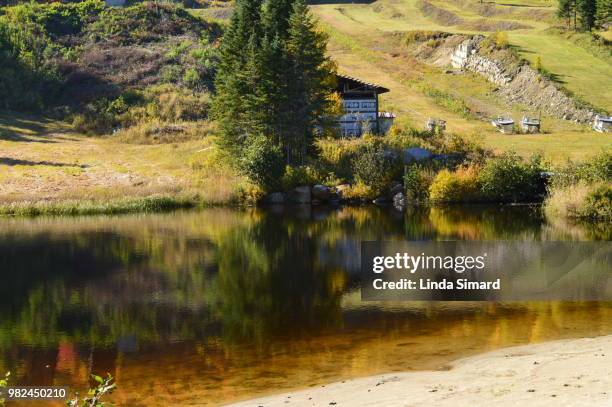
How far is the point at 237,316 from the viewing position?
89.4 ft

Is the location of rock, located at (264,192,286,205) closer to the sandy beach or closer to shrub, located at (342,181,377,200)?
shrub, located at (342,181,377,200)

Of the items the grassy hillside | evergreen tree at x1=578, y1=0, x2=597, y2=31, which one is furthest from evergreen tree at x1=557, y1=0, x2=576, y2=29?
the grassy hillside

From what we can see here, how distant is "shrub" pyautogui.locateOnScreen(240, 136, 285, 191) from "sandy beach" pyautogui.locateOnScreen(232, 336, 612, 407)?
43210 millimetres

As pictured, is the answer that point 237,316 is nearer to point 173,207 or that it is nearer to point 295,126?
point 173,207

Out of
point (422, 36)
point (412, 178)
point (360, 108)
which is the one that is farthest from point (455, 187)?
point (422, 36)

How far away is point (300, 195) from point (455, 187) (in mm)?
13580

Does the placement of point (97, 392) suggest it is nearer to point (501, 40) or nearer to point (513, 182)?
point (513, 182)

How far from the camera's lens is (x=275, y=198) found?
63406mm

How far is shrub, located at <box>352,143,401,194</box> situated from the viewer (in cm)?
6342

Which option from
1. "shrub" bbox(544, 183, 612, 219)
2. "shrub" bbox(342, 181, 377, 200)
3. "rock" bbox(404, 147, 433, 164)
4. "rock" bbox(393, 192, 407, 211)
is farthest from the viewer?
"rock" bbox(404, 147, 433, 164)

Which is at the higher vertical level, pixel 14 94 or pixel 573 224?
pixel 14 94

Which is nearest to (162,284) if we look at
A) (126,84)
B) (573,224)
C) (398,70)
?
(573,224)

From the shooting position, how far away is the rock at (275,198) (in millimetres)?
63219

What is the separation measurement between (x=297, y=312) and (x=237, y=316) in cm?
232
